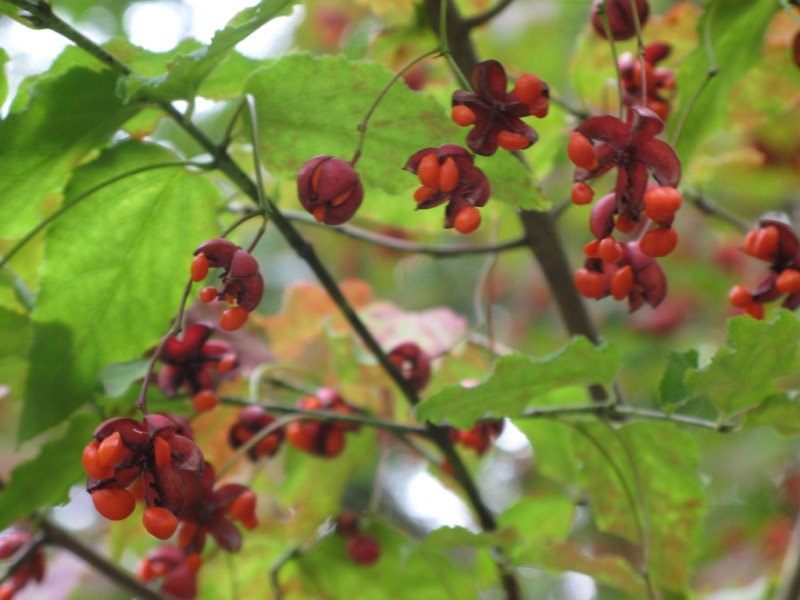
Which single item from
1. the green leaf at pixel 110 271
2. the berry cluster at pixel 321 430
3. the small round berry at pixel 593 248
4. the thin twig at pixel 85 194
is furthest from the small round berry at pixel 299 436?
the small round berry at pixel 593 248

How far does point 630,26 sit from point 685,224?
194cm

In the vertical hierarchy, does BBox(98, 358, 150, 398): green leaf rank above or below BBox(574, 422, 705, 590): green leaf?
above

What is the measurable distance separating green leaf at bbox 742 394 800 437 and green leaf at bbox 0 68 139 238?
0.57 metres

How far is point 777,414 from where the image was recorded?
2.67 feet

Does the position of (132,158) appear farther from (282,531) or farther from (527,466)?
(527,466)

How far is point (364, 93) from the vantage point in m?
0.78

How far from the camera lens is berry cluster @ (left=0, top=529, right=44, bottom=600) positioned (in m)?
0.96

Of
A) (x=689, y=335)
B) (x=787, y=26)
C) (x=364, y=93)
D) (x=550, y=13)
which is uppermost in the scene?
(x=364, y=93)

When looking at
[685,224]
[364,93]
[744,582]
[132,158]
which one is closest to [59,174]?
[132,158]

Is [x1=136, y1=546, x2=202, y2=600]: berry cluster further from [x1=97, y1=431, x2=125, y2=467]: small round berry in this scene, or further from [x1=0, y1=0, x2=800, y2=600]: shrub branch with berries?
[x1=97, y1=431, x2=125, y2=467]: small round berry

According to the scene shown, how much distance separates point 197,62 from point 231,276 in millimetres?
179

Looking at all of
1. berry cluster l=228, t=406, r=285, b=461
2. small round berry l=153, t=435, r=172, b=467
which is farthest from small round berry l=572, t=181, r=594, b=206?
berry cluster l=228, t=406, r=285, b=461

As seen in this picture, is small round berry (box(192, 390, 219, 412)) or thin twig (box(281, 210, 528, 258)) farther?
thin twig (box(281, 210, 528, 258))

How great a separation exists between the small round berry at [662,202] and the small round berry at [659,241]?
33 millimetres
